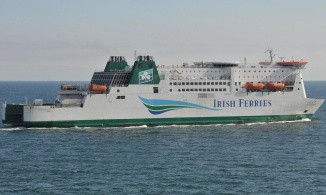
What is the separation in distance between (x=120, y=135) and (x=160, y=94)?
7300 mm

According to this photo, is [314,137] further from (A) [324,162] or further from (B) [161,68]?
(B) [161,68]

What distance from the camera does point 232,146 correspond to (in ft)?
120

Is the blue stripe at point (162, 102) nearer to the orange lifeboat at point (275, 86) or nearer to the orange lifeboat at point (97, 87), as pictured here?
the orange lifeboat at point (97, 87)

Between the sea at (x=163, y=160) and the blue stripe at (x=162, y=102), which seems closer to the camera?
the sea at (x=163, y=160)

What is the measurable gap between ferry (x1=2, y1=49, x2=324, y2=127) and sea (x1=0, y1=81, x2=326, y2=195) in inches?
50.6

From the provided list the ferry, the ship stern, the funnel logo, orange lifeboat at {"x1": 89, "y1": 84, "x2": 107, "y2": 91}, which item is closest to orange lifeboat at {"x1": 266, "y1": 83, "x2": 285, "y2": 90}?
the ferry

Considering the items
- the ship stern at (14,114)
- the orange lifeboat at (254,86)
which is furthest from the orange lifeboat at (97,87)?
the orange lifeboat at (254,86)

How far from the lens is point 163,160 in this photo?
31.7 meters

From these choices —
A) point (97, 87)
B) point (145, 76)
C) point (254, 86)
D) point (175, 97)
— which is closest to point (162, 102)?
point (175, 97)

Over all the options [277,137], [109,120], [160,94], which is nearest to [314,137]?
[277,137]

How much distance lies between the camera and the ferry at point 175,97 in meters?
44.9

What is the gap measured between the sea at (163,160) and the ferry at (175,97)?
129 cm

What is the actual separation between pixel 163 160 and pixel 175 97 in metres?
15.8

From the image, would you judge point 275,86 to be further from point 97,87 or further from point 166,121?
point 97,87
